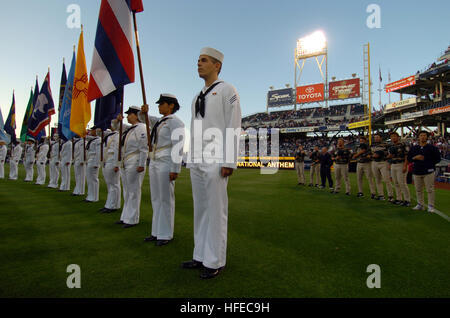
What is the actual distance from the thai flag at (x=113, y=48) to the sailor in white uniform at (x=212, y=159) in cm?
227

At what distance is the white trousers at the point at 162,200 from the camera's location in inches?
152

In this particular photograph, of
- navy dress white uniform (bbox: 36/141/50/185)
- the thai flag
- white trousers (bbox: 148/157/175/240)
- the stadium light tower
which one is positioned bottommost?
white trousers (bbox: 148/157/175/240)

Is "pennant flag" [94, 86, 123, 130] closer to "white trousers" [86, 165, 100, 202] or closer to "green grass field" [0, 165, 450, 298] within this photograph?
"green grass field" [0, 165, 450, 298]

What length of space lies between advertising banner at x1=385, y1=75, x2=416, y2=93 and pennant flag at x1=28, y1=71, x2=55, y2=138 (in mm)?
43546

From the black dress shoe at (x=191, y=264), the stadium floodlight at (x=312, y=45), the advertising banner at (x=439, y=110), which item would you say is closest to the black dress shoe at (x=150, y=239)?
the black dress shoe at (x=191, y=264)

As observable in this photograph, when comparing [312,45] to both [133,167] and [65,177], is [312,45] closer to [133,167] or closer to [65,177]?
[65,177]

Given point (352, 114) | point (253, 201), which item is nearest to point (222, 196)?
point (253, 201)

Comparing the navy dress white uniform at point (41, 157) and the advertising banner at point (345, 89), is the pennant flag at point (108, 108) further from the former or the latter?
the advertising banner at point (345, 89)

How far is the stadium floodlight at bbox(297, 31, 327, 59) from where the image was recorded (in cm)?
4366

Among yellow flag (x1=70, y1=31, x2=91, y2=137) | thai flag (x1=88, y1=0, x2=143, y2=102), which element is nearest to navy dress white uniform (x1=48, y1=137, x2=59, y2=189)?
yellow flag (x1=70, y1=31, x2=91, y2=137)

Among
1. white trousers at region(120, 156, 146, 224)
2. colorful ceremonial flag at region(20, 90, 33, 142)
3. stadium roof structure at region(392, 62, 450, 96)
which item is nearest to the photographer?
white trousers at region(120, 156, 146, 224)

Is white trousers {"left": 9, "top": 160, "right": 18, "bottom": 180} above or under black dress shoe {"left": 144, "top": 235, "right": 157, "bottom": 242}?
above

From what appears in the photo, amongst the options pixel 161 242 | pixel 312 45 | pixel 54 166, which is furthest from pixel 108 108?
pixel 312 45
